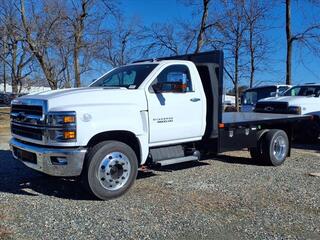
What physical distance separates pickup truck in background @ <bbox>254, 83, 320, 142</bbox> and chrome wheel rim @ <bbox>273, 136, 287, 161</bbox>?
3.28 metres

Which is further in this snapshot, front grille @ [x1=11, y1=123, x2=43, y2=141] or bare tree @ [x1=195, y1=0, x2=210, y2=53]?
bare tree @ [x1=195, y1=0, x2=210, y2=53]

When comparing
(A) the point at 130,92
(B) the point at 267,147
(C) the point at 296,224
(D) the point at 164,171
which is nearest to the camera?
(C) the point at 296,224

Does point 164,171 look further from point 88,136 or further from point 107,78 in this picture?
point 88,136

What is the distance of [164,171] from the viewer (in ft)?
28.1

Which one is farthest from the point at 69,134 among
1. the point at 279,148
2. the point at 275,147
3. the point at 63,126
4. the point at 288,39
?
Answer: the point at 288,39

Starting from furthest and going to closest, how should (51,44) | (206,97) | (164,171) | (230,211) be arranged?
(51,44)
(164,171)
(206,97)
(230,211)

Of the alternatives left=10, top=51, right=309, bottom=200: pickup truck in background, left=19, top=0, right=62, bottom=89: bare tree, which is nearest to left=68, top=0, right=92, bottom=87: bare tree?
left=19, top=0, right=62, bottom=89: bare tree

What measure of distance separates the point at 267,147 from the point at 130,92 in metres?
3.84

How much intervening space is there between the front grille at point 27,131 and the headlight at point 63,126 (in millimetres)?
282

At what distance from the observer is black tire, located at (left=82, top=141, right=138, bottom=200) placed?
612 cm

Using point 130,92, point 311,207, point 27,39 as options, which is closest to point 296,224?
point 311,207

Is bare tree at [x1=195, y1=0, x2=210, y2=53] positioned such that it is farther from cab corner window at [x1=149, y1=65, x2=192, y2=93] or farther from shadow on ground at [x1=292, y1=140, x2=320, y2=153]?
cab corner window at [x1=149, y1=65, x2=192, y2=93]

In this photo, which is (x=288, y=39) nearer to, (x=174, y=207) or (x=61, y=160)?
(x=174, y=207)

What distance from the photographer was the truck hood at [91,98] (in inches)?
241
